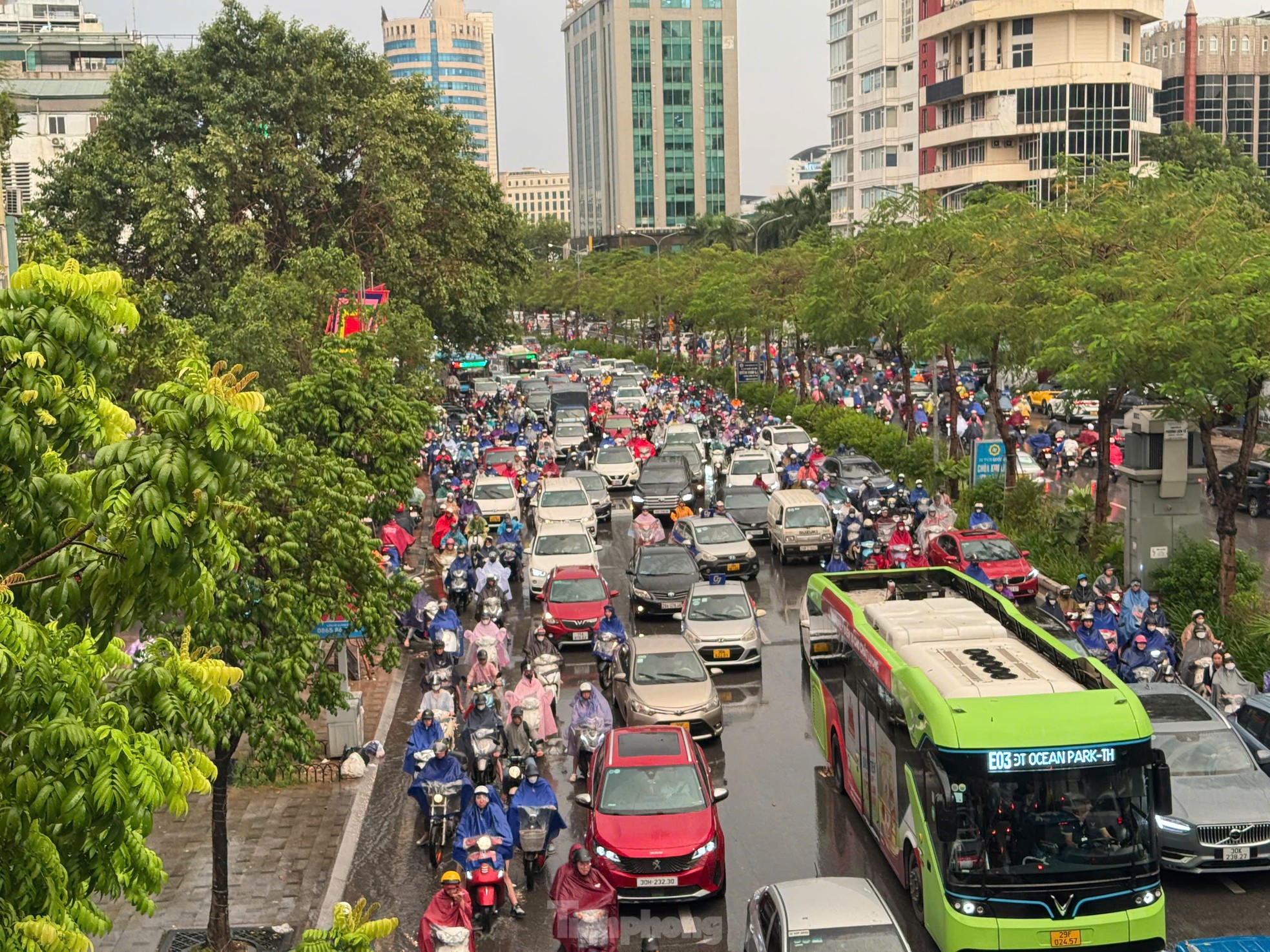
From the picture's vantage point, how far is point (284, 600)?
13.4 metres

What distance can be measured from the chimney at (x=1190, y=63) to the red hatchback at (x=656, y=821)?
380ft

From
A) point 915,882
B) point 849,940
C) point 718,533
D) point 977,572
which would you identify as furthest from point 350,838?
point 718,533

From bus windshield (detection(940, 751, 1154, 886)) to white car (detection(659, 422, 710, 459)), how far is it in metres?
32.8

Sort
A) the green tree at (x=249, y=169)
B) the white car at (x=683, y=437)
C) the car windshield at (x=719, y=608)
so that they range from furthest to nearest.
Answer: the white car at (x=683, y=437)
the green tree at (x=249, y=169)
the car windshield at (x=719, y=608)

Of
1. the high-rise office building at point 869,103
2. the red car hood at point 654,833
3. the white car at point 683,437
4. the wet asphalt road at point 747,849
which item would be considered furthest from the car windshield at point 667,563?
the high-rise office building at point 869,103

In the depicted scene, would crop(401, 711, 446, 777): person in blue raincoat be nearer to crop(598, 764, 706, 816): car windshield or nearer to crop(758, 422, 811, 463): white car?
crop(598, 764, 706, 816): car windshield

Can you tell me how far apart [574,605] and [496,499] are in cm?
1110

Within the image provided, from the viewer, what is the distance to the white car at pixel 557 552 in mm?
28578

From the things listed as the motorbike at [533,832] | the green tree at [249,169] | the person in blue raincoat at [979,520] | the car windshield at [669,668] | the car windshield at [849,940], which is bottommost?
the motorbike at [533,832]

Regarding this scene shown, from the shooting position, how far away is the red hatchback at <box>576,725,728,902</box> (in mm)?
13922

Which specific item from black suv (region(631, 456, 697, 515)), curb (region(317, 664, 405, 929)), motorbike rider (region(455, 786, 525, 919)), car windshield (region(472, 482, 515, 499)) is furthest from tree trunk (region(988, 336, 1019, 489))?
motorbike rider (region(455, 786, 525, 919))

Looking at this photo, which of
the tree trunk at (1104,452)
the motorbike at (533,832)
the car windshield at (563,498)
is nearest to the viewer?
the motorbike at (533,832)

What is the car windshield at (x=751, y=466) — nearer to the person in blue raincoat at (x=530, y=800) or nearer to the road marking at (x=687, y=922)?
the person in blue raincoat at (x=530, y=800)

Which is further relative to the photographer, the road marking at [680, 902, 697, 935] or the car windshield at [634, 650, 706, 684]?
the car windshield at [634, 650, 706, 684]
